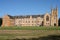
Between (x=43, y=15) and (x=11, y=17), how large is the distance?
2503 centimetres

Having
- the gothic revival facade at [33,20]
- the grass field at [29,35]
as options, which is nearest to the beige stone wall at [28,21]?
the gothic revival facade at [33,20]

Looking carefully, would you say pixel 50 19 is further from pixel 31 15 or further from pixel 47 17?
pixel 31 15

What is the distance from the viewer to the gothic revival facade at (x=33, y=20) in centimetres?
9375

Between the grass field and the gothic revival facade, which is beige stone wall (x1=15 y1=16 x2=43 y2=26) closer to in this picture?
the gothic revival facade

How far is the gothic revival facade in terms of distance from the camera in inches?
3691

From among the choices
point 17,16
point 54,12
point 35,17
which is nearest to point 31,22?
point 35,17

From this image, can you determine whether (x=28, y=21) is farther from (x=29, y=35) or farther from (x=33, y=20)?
(x=29, y=35)

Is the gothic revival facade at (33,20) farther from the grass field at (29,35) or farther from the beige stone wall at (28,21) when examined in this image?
the grass field at (29,35)

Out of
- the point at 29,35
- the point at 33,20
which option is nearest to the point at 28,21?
Answer: the point at 33,20

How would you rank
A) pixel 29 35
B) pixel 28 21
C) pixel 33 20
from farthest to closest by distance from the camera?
pixel 28 21 → pixel 33 20 → pixel 29 35

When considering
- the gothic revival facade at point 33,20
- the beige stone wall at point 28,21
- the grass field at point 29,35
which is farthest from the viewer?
the beige stone wall at point 28,21

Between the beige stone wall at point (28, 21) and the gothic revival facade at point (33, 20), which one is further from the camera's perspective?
the beige stone wall at point (28, 21)

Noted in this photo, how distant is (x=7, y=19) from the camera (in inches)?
4158

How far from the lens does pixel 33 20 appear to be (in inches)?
4208
